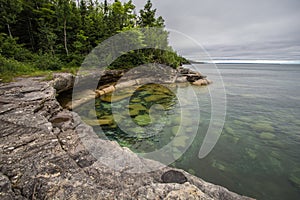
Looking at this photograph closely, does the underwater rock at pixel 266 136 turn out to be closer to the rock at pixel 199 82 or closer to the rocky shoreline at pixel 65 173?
the rocky shoreline at pixel 65 173

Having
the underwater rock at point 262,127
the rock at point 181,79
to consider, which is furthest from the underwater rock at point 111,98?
the rock at point 181,79

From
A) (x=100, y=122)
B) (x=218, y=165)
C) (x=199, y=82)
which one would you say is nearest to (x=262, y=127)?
(x=218, y=165)

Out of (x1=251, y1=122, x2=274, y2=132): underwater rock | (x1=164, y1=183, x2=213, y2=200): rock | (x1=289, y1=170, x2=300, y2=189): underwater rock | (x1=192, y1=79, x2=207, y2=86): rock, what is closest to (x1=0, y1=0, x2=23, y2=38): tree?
(x1=164, y1=183, x2=213, y2=200): rock

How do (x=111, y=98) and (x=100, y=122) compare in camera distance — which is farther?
(x=111, y=98)

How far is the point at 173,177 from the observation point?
2.96 m

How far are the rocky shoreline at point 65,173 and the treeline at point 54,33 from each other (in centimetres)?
1049

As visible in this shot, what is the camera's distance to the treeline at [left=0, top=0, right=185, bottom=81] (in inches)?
507

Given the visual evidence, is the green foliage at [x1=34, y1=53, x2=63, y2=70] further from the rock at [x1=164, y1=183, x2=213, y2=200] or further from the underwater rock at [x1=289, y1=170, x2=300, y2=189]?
the underwater rock at [x1=289, y1=170, x2=300, y2=189]

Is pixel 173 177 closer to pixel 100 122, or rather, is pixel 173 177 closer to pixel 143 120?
pixel 143 120

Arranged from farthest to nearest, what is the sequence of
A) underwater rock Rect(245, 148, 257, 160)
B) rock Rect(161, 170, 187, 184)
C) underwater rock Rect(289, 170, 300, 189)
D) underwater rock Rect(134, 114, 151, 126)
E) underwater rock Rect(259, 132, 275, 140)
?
underwater rock Rect(134, 114, 151, 126)
underwater rock Rect(259, 132, 275, 140)
underwater rock Rect(245, 148, 257, 160)
underwater rock Rect(289, 170, 300, 189)
rock Rect(161, 170, 187, 184)

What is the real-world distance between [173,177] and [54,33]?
66.7 feet

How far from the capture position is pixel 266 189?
169 inches

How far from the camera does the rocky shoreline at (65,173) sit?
2.29 meters

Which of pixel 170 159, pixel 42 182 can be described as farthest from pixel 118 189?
pixel 170 159
